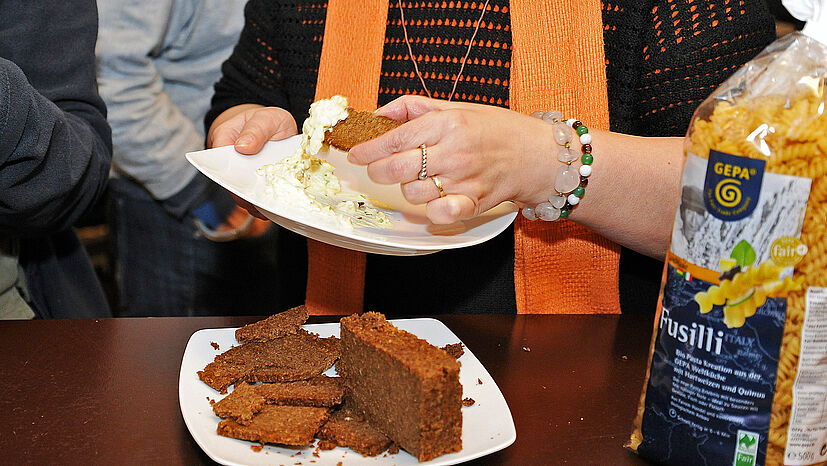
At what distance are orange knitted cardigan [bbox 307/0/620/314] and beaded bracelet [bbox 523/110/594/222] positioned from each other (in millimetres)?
224

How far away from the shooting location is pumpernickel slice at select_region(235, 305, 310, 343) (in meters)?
1.03

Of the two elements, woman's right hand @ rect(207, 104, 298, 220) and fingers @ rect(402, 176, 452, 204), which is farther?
woman's right hand @ rect(207, 104, 298, 220)

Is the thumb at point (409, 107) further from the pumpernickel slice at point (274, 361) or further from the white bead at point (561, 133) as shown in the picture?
the pumpernickel slice at point (274, 361)

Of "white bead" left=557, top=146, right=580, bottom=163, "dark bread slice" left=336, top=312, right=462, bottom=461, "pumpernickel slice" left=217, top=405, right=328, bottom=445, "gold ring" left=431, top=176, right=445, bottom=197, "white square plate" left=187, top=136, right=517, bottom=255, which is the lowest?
"pumpernickel slice" left=217, top=405, right=328, bottom=445

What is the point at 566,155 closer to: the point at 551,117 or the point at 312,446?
the point at 551,117

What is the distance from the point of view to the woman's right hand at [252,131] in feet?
4.05

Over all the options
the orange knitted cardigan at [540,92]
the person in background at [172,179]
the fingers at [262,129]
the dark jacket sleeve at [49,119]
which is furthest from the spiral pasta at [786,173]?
the person in background at [172,179]

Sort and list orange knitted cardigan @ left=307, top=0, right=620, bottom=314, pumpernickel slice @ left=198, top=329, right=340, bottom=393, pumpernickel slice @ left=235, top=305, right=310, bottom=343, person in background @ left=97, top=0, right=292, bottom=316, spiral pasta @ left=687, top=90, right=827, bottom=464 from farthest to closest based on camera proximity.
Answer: person in background @ left=97, top=0, right=292, bottom=316 → orange knitted cardigan @ left=307, top=0, right=620, bottom=314 → pumpernickel slice @ left=235, top=305, right=310, bottom=343 → pumpernickel slice @ left=198, top=329, right=340, bottom=393 → spiral pasta @ left=687, top=90, right=827, bottom=464

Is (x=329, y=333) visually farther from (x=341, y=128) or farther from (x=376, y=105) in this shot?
(x=376, y=105)

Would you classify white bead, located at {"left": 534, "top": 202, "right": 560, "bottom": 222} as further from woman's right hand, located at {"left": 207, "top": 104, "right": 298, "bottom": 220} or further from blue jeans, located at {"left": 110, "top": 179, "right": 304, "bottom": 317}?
blue jeans, located at {"left": 110, "top": 179, "right": 304, "bottom": 317}

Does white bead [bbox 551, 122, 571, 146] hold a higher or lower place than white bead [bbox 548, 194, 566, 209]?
higher

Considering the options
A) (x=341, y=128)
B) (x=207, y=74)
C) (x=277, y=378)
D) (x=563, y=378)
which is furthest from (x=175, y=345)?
(x=207, y=74)

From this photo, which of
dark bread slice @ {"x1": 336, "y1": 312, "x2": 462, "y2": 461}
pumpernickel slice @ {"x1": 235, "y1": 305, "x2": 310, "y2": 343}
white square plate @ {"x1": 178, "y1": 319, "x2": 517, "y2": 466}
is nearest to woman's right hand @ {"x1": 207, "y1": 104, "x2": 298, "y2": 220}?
pumpernickel slice @ {"x1": 235, "y1": 305, "x2": 310, "y2": 343}

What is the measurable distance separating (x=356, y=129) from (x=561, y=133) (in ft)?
1.05
